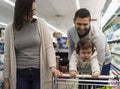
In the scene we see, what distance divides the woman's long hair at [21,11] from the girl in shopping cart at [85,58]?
585 mm

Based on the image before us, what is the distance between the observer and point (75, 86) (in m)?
2.42

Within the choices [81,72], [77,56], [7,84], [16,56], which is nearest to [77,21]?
[77,56]

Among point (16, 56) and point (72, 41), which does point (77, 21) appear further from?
point (16, 56)

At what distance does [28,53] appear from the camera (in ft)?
8.72

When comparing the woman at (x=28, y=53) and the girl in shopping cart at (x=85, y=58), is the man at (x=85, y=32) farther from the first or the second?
the woman at (x=28, y=53)

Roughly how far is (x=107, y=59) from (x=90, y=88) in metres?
0.66

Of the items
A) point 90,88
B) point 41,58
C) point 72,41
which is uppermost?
point 72,41

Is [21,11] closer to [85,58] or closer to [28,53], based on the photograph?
[28,53]

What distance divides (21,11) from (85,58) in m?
0.76

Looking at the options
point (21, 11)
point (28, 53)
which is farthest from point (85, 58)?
point (21, 11)

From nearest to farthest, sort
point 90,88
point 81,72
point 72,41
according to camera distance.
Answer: point 90,88
point 81,72
point 72,41

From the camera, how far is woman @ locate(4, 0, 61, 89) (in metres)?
2.65

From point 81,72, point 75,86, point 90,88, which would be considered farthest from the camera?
point 81,72

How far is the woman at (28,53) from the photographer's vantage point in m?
2.65
